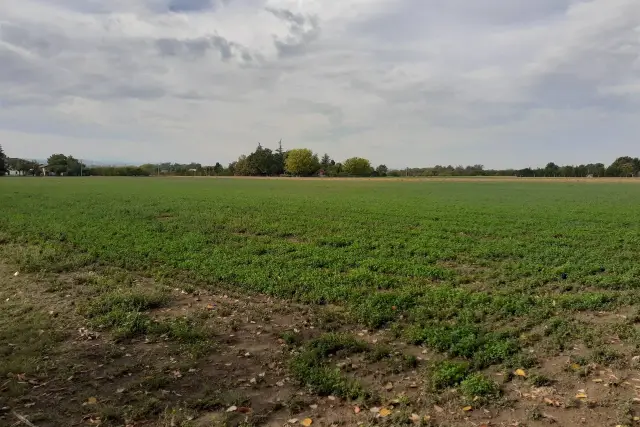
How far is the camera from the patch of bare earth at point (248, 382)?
16.8ft

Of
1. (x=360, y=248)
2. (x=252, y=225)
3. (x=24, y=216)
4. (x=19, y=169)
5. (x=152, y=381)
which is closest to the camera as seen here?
(x=152, y=381)

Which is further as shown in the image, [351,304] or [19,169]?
[19,169]

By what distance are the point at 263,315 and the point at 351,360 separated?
2.46 metres

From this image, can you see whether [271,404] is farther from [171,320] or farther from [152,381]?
[171,320]

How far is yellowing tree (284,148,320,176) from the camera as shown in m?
157

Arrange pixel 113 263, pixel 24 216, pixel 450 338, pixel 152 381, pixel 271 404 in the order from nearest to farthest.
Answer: pixel 271 404, pixel 152 381, pixel 450 338, pixel 113 263, pixel 24 216

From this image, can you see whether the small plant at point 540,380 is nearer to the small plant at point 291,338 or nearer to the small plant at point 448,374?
the small plant at point 448,374

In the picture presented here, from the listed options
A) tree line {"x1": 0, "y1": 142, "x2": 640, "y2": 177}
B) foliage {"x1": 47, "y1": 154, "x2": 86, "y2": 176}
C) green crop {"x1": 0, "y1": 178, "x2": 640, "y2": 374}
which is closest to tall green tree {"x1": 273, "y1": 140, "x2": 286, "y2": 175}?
tree line {"x1": 0, "y1": 142, "x2": 640, "y2": 177}

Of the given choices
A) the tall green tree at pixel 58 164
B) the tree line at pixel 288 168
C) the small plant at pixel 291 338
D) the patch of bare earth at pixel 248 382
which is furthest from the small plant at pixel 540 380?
the tall green tree at pixel 58 164

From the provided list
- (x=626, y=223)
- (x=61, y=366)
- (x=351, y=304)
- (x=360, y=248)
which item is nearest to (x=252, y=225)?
(x=360, y=248)

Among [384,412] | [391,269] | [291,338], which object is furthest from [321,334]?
[391,269]

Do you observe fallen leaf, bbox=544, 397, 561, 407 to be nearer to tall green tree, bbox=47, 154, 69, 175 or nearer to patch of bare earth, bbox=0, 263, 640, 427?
patch of bare earth, bbox=0, 263, 640, 427

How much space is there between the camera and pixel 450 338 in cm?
710

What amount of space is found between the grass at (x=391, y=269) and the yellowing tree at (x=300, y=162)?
13538 cm
